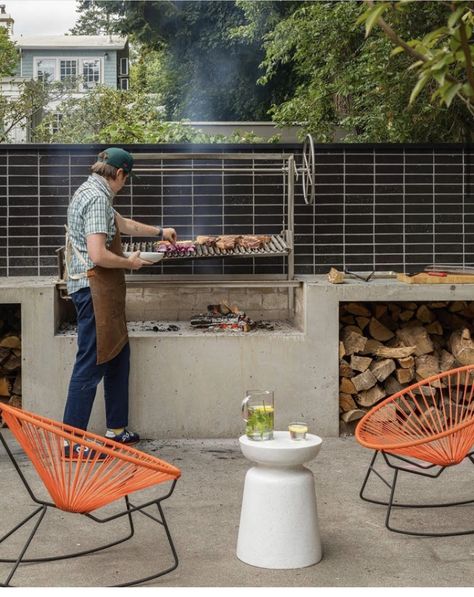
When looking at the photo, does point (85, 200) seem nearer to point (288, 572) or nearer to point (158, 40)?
point (288, 572)

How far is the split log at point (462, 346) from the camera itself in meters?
7.01

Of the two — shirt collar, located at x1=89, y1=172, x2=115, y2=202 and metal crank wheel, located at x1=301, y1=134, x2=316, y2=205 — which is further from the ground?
metal crank wheel, located at x1=301, y1=134, x2=316, y2=205

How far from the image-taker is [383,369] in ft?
22.9

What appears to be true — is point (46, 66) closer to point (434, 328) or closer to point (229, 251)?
point (229, 251)

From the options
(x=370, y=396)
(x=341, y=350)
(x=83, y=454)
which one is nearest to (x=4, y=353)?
(x=83, y=454)

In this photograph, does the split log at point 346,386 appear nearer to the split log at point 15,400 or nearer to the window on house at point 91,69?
the split log at point 15,400

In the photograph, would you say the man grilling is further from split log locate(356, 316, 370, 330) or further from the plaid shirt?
split log locate(356, 316, 370, 330)

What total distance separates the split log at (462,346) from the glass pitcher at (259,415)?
309 cm

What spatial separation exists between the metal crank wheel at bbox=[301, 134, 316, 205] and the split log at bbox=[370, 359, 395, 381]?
4.52 ft

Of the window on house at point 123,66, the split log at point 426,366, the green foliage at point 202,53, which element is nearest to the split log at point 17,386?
the split log at point 426,366

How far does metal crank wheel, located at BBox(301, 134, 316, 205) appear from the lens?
7.12m

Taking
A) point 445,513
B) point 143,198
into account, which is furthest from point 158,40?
point 445,513

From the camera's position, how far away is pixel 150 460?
420cm

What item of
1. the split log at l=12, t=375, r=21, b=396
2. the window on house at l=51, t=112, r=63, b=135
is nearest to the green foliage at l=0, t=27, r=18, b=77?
the window on house at l=51, t=112, r=63, b=135
